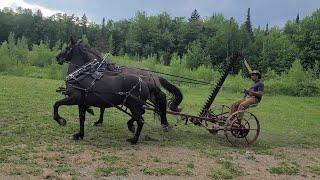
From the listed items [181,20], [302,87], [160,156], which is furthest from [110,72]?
[181,20]

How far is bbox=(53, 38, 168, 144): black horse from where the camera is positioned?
37.7 ft

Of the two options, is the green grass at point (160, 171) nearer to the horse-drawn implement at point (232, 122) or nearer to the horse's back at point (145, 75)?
the horse-drawn implement at point (232, 122)

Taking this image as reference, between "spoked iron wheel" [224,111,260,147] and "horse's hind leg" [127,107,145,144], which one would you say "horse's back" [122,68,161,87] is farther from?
"spoked iron wheel" [224,111,260,147]

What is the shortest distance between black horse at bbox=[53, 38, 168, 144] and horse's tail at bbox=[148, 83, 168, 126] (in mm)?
279

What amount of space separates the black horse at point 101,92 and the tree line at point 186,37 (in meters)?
46.2

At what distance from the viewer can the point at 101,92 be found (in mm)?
11586

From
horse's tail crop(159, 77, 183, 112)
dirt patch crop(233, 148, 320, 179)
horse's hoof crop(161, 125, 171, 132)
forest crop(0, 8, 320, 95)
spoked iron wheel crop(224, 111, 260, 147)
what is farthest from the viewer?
forest crop(0, 8, 320, 95)

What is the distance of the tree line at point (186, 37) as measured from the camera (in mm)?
74938

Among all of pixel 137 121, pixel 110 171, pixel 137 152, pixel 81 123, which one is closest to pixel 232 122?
pixel 137 121

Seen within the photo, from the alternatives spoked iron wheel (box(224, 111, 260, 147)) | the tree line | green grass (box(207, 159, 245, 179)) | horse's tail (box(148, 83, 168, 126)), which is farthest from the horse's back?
the tree line

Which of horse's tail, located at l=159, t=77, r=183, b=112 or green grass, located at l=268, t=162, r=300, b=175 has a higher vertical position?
horse's tail, located at l=159, t=77, r=183, b=112

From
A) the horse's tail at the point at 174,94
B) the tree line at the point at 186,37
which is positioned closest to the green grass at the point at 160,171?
the horse's tail at the point at 174,94

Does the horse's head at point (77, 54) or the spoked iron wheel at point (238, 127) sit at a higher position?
the horse's head at point (77, 54)

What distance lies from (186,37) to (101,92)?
9052cm
